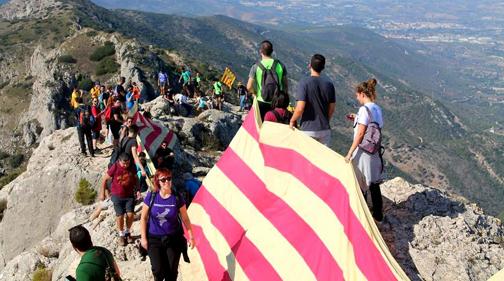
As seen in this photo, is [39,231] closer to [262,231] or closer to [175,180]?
[175,180]

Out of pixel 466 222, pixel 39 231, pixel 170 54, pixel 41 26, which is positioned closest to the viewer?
pixel 466 222

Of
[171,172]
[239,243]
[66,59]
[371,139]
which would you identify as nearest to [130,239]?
[171,172]

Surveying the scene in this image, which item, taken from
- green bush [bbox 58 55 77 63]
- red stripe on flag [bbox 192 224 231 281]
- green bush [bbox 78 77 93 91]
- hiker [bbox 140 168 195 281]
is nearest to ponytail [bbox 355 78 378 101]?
hiker [bbox 140 168 195 281]

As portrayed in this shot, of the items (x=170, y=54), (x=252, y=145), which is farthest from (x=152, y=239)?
(x=170, y=54)

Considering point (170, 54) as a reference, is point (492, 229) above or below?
above

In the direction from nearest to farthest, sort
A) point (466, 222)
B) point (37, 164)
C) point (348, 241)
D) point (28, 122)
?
1. point (348, 241)
2. point (466, 222)
3. point (37, 164)
4. point (28, 122)

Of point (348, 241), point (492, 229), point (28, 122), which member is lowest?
point (28, 122)

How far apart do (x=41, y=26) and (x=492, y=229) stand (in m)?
129

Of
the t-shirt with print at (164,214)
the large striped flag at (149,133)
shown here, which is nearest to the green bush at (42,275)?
the large striped flag at (149,133)

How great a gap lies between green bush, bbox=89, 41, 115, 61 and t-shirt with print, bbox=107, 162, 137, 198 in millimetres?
75570

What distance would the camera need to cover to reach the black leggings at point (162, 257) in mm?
7129

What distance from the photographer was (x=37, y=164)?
1997cm

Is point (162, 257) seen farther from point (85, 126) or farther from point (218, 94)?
point (218, 94)

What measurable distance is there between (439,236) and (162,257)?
215 inches
